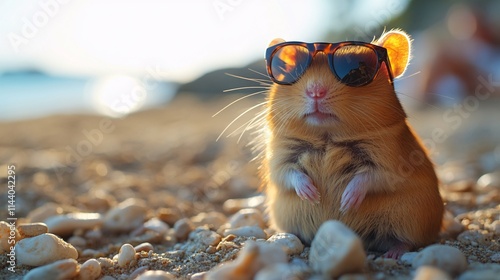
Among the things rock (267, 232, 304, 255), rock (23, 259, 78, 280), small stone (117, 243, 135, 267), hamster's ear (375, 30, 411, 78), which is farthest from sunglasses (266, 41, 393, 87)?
rock (23, 259, 78, 280)

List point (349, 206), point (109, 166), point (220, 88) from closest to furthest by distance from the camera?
point (349, 206) → point (109, 166) → point (220, 88)

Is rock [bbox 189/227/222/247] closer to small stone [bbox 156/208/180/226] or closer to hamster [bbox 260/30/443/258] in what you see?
hamster [bbox 260/30/443/258]

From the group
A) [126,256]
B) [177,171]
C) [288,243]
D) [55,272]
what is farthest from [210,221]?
[177,171]

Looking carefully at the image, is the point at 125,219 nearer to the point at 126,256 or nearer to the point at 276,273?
the point at 126,256

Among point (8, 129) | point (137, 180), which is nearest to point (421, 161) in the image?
point (137, 180)

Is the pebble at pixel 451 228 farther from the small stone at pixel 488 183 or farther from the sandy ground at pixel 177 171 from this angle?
the small stone at pixel 488 183

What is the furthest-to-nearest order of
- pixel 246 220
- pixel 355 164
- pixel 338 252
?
pixel 246 220 → pixel 355 164 → pixel 338 252

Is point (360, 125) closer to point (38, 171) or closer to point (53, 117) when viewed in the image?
point (38, 171)
